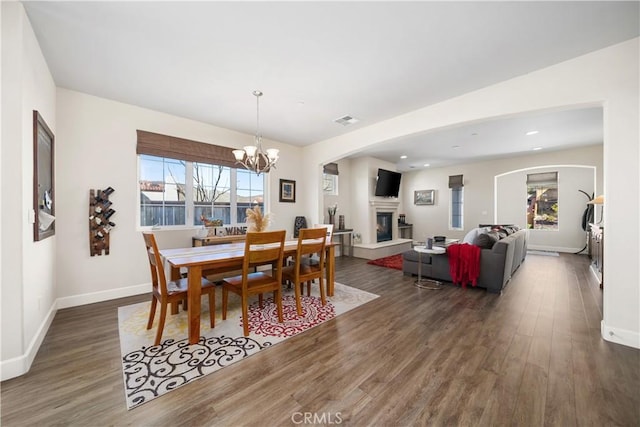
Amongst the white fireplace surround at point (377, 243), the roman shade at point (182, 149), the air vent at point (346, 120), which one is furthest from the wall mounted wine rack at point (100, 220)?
the white fireplace surround at point (377, 243)

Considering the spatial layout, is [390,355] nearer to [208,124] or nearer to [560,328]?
[560,328]

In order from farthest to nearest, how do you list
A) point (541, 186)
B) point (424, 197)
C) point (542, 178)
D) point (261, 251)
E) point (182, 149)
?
1. point (424, 197)
2. point (541, 186)
3. point (542, 178)
4. point (182, 149)
5. point (261, 251)

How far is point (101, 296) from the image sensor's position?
3260 millimetres

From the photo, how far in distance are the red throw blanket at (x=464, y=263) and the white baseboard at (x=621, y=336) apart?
1410 mm

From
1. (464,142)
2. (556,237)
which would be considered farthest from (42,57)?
(556,237)

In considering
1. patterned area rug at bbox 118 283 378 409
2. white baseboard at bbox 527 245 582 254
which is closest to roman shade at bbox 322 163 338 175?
patterned area rug at bbox 118 283 378 409

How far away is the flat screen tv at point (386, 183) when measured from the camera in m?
6.73

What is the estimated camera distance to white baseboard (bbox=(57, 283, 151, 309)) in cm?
303

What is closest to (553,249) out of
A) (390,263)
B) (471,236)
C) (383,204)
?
(471,236)

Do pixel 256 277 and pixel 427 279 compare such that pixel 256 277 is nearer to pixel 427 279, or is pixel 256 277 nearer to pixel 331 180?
pixel 427 279

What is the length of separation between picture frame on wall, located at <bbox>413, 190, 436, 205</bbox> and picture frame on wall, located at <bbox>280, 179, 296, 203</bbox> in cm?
539

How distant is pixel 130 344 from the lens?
2180 millimetres

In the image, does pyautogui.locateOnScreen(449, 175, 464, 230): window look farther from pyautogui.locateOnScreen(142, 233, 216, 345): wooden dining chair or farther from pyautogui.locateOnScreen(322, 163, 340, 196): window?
pyautogui.locateOnScreen(142, 233, 216, 345): wooden dining chair

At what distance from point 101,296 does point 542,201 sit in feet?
34.1
